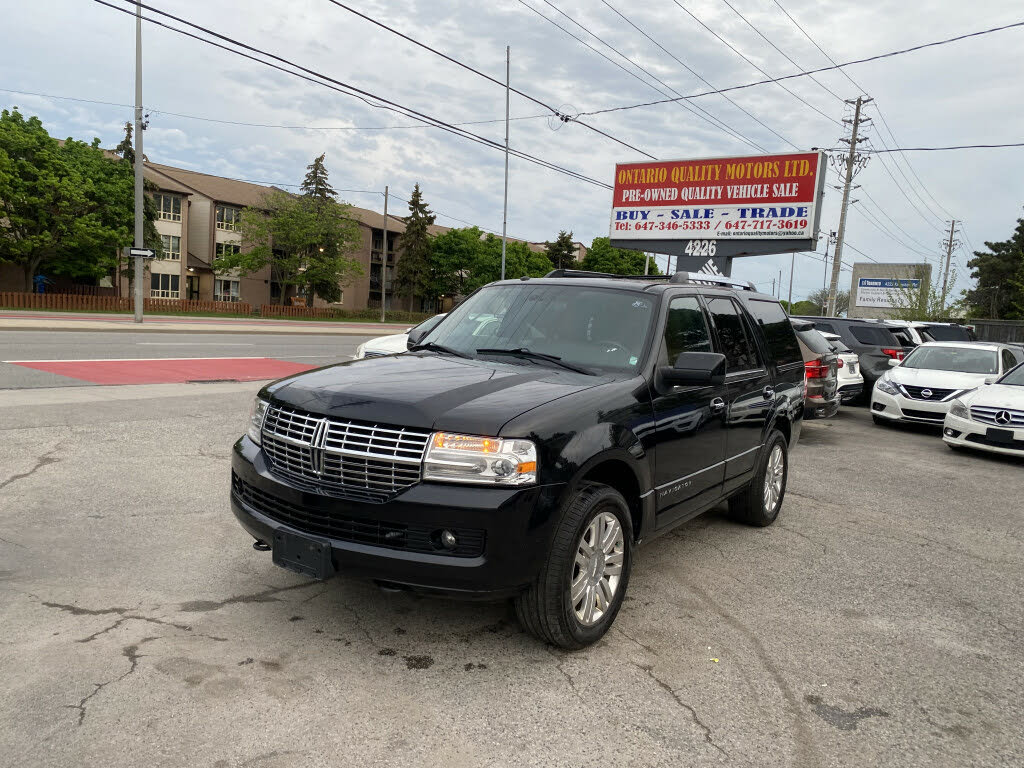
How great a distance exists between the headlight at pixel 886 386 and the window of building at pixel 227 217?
5799cm

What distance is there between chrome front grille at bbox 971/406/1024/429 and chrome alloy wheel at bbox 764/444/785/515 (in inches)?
212

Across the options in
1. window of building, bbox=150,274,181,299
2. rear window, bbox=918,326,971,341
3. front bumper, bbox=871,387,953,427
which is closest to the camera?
front bumper, bbox=871,387,953,427

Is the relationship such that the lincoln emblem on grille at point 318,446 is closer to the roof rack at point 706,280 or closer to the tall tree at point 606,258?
the roof rack at point 706,280

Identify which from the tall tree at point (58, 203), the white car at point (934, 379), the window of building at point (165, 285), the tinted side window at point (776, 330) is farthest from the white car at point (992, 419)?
the window of building at point (165, 285)

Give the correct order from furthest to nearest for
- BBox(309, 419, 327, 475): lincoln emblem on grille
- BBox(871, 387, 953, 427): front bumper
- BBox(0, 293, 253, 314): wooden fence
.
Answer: BBox(0, 293, 253, 314): wooden fence, BBox(871, 387, 953, 427): front bumper, BBox(309, 419, 327, 475): lincoln emblem on grille

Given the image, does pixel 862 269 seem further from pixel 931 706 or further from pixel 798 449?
pixel 931 706

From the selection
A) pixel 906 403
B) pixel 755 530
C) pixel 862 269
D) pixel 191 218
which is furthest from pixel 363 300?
pixel 755 530

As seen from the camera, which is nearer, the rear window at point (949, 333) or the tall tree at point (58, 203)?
the rear window at point (949, 333)

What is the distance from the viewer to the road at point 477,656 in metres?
2.83

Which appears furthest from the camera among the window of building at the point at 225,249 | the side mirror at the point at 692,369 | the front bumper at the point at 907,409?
the window of building at the point at 225,249

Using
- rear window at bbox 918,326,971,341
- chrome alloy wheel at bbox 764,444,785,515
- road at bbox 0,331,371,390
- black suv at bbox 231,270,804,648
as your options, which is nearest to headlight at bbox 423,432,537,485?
black suv at bbox 231,270,804,648

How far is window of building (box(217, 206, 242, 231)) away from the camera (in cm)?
6216

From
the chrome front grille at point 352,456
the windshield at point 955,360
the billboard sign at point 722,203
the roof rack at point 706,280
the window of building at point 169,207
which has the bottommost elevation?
the chrome front grille at point 352,456

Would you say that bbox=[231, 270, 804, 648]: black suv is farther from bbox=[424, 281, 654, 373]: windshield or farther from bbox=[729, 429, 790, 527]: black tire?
bbox=[729, 429, 790, 527]: black tire
